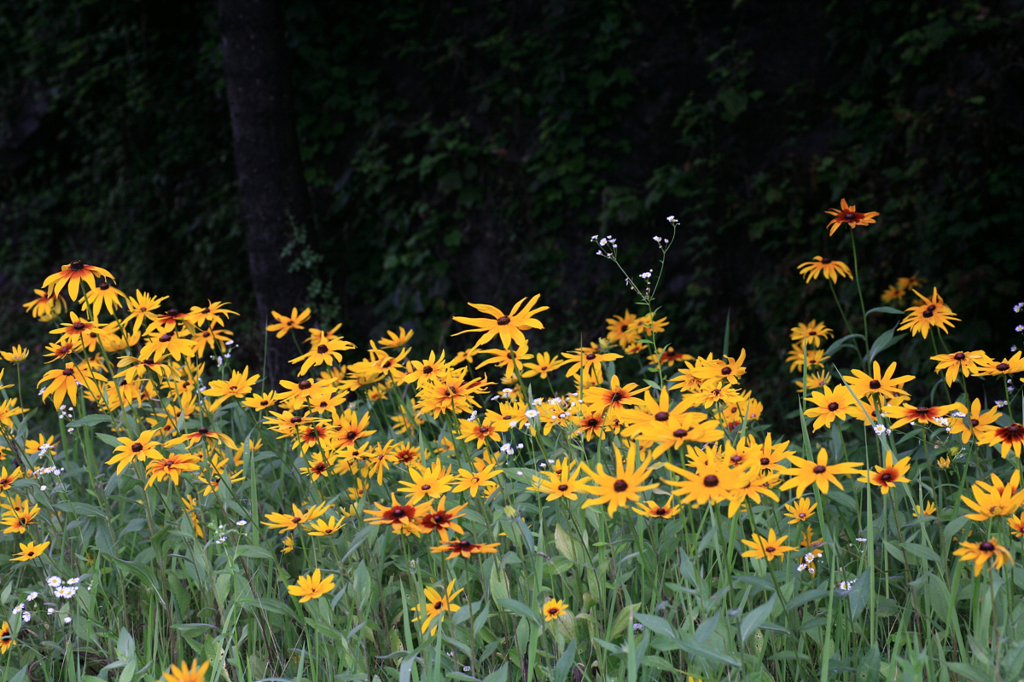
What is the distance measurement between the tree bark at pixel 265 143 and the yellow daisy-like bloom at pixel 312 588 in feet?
9.54

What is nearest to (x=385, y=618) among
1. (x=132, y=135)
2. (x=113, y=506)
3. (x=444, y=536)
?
(x=444, y=536)

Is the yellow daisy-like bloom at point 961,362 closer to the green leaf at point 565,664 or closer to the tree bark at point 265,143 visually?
the green leaf at point 565,664

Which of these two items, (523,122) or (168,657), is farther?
(523,122)

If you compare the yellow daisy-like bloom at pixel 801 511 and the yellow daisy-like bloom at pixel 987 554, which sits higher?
the yellow daisy-like bloom at pixel 987 554

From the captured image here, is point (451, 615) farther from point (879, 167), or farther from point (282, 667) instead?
point (879, 167)

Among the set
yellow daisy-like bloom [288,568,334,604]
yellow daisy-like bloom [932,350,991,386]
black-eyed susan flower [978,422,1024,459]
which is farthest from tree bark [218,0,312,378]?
black-eyed susan flower [978,422,1024,459]

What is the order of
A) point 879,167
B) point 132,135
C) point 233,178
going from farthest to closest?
point 132,135 < point 233,178 < point 879,167

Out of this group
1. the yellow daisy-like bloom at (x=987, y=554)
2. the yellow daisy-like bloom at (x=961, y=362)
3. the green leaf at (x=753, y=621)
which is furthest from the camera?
the yellow daisy-like bloom at (x=961, y=362)

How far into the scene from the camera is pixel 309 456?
199 centimetres

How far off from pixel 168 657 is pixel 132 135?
19.1 feet

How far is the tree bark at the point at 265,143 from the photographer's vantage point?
14.0 feet

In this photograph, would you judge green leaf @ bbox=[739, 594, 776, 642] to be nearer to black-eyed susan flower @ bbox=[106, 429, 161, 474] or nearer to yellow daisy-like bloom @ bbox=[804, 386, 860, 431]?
yellow daisy-like bloom @ bbox=[804, 386, 860, 431]

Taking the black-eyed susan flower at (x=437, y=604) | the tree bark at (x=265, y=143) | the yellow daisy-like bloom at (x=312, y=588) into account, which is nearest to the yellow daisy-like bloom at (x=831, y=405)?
the black-eyed susan flower at (x=437, y=604)

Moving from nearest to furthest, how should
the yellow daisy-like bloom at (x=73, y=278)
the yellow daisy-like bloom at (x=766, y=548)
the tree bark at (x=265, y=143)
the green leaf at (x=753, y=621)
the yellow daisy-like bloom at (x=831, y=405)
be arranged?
the green leaf at (x=753, y=621)
the yellow daisy-like bloom at (x=766, y=548)
the yellow daisy-like bloom at (x=831, y=405)
the yellow daisy-like bloom at (x=73, y=278)
the tree bark at (x=265, y=143)
